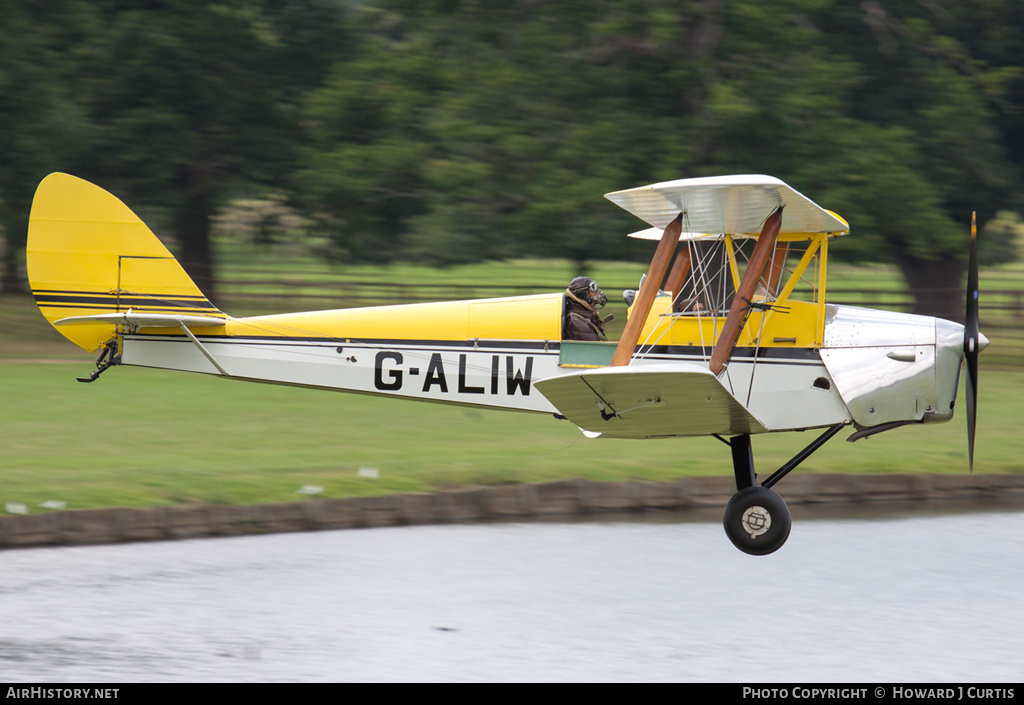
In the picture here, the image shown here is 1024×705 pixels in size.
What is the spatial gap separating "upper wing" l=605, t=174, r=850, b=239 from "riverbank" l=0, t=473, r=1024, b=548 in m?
4.39

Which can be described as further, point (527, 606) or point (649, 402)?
point (527, 606)

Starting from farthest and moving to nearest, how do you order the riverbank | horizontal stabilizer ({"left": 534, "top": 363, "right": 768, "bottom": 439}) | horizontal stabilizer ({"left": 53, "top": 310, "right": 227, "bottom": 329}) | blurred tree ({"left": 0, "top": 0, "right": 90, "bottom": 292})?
blurred tree ({"left": 0, "top": 0, "right": 90, "bottom": 292})
the riverbank
horizontal stabilizer ({"left": 53, "top": 310, "right": 227, "bottom": 329})
horizontal stabilizer ({"left": 534, "top": 363, "right": 768, "bottom": 439})

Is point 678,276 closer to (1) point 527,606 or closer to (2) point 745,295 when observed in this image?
(2) point 745,295

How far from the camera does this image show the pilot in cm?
785

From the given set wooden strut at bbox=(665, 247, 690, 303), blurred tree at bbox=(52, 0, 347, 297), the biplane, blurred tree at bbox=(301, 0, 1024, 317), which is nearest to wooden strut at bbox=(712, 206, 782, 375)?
the biplane

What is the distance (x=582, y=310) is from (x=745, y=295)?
1201 millimetres

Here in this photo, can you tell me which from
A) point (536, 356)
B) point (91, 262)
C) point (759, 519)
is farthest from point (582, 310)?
point (91, 262)

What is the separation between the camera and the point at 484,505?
11.4 m

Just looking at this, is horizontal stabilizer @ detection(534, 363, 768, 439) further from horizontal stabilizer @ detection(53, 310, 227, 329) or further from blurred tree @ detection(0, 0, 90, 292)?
blurred tree @ detection(0, 0, 90, 292)

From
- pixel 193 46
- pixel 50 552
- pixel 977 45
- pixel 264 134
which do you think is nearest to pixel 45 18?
pixel 193 46

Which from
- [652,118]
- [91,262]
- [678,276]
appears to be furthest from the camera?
[652,118]

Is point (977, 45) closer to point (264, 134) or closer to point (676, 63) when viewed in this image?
point (676, 63)

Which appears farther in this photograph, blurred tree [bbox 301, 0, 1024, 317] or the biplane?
blurred tree [bbox 301, 0, 1024, 317]

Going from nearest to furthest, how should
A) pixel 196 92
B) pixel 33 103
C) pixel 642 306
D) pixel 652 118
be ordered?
pixel 642 306 → pixel 652 118 → pixel 33 103 → pixel 196 92
